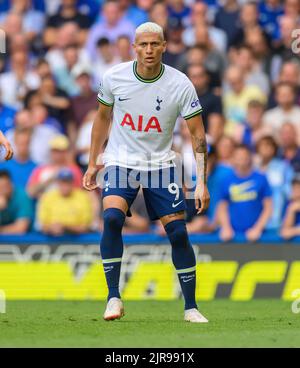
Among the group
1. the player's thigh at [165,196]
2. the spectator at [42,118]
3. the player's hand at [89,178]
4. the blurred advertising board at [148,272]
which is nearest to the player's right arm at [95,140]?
the player's hand at [89,178]

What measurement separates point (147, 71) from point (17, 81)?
29.7 ft

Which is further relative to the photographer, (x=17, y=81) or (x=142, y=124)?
(x=17, y=81)

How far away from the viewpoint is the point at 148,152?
1030 cm

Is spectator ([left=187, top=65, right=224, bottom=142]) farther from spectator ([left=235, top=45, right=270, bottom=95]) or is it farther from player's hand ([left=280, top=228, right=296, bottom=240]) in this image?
player's hand ([left=280, top=228, right=296, bottom=240])

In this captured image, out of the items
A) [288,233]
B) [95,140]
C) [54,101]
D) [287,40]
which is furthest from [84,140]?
[95,140]

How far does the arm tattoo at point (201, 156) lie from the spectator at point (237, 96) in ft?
25.1

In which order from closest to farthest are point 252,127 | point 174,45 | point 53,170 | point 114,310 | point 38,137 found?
1. point 114,310
2. point 53,170
3. point 252,127
4. point 38,137
5. point 174,45

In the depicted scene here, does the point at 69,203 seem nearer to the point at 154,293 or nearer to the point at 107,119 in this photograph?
the point at 154,293

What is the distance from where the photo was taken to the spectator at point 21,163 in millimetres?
16875

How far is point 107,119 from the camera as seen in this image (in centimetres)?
1044

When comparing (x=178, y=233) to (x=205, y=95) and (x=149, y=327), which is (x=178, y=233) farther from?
(x=205, y=95)

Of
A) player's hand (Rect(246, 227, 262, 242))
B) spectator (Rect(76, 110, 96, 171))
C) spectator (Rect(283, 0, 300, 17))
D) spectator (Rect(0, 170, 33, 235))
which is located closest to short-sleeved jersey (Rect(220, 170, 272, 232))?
player's hand (Rect(246, 227, 262, 242))

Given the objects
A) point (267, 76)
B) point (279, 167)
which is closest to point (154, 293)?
point (279, 167)
